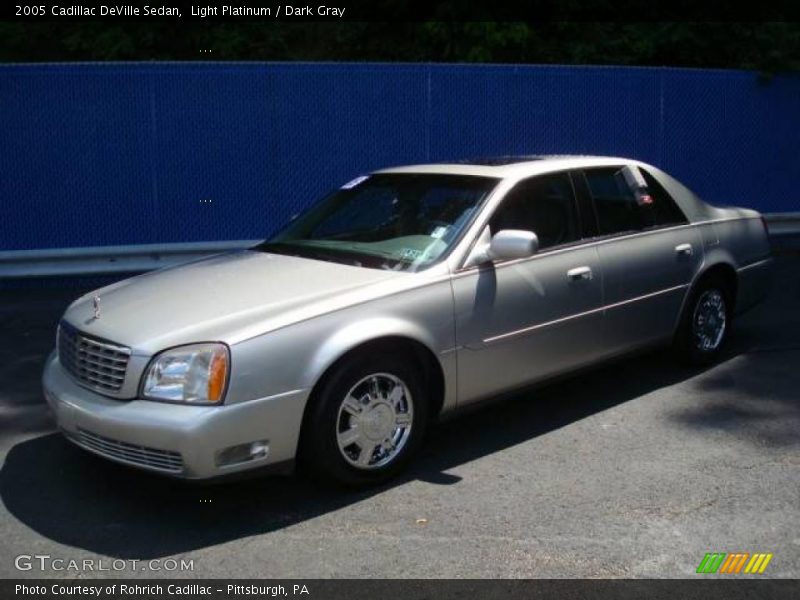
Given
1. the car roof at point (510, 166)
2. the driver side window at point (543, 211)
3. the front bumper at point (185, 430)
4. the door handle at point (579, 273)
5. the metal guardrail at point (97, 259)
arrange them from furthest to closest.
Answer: the metal guardrail at point (97, 259)
the car roof at point (510, 166)
the door handle at point (579, 273)
the driver side window at point (543, 211)
the front bumper at point (185, 430)

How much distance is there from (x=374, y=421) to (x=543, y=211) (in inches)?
70.1

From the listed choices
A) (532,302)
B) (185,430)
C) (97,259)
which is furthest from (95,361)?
(97,259)

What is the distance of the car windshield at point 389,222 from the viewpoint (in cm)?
504

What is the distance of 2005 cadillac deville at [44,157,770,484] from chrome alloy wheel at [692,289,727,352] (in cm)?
1

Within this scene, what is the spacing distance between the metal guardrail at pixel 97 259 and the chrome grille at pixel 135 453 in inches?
229

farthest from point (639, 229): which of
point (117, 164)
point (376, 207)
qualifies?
point (117, 164)

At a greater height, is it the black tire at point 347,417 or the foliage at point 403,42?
the foliage at point 403,42

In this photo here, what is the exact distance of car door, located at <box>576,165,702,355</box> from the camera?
18.8 ft

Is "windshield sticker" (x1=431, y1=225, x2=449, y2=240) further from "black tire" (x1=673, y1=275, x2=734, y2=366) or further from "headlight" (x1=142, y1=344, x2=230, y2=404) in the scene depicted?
"black tire" (x1=673, y1=275, x2=734, y2=366)

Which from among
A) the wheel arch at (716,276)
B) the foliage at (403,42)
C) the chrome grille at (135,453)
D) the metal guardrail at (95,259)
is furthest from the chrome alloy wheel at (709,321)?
the foliage at (403,42)

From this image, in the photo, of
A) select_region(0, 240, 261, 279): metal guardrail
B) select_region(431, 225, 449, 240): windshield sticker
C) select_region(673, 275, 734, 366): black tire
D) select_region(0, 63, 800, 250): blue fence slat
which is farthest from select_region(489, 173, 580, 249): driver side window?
select_region(0, 240, 261, 279): metal guardrail

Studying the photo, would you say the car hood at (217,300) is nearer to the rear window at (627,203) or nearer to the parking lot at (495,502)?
the parking lot at (495,502)

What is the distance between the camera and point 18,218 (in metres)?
9.95
